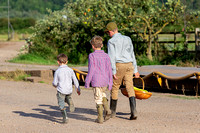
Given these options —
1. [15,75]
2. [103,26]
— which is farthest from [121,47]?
[103,26]

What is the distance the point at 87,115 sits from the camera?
8.34m

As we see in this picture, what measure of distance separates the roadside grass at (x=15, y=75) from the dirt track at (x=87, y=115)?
2.99 m

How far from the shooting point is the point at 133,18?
2145cm

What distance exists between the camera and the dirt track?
22.4ft

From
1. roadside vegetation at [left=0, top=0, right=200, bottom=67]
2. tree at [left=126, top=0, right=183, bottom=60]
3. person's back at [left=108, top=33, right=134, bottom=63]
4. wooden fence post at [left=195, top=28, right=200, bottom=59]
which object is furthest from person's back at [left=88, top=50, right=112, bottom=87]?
wooden fence post at [left=195, top=28, right=200, bottom=59]

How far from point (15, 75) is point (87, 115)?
7662 millimetres

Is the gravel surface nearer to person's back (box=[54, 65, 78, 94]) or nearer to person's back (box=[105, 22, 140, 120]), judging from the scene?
person's back (box=[105, 22, 140, 120])

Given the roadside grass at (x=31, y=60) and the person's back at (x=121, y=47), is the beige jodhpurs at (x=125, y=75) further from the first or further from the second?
the roadside grass at (x=31, y=60)

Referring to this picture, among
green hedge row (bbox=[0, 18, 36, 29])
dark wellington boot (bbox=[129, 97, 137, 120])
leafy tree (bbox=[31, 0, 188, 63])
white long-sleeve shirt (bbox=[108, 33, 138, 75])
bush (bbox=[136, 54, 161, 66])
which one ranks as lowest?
dark wellington boot (bbox=[129, 97, 137, 120])

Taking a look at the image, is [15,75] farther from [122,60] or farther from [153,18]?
[153,18]

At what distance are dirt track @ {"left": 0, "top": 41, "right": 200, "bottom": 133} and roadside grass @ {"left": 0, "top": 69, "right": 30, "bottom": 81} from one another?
9.81 feet

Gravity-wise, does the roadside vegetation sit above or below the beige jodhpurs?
above

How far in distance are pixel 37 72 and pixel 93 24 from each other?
7829 mm

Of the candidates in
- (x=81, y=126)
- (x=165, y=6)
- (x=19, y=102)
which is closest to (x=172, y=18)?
(x=165, y=6)
